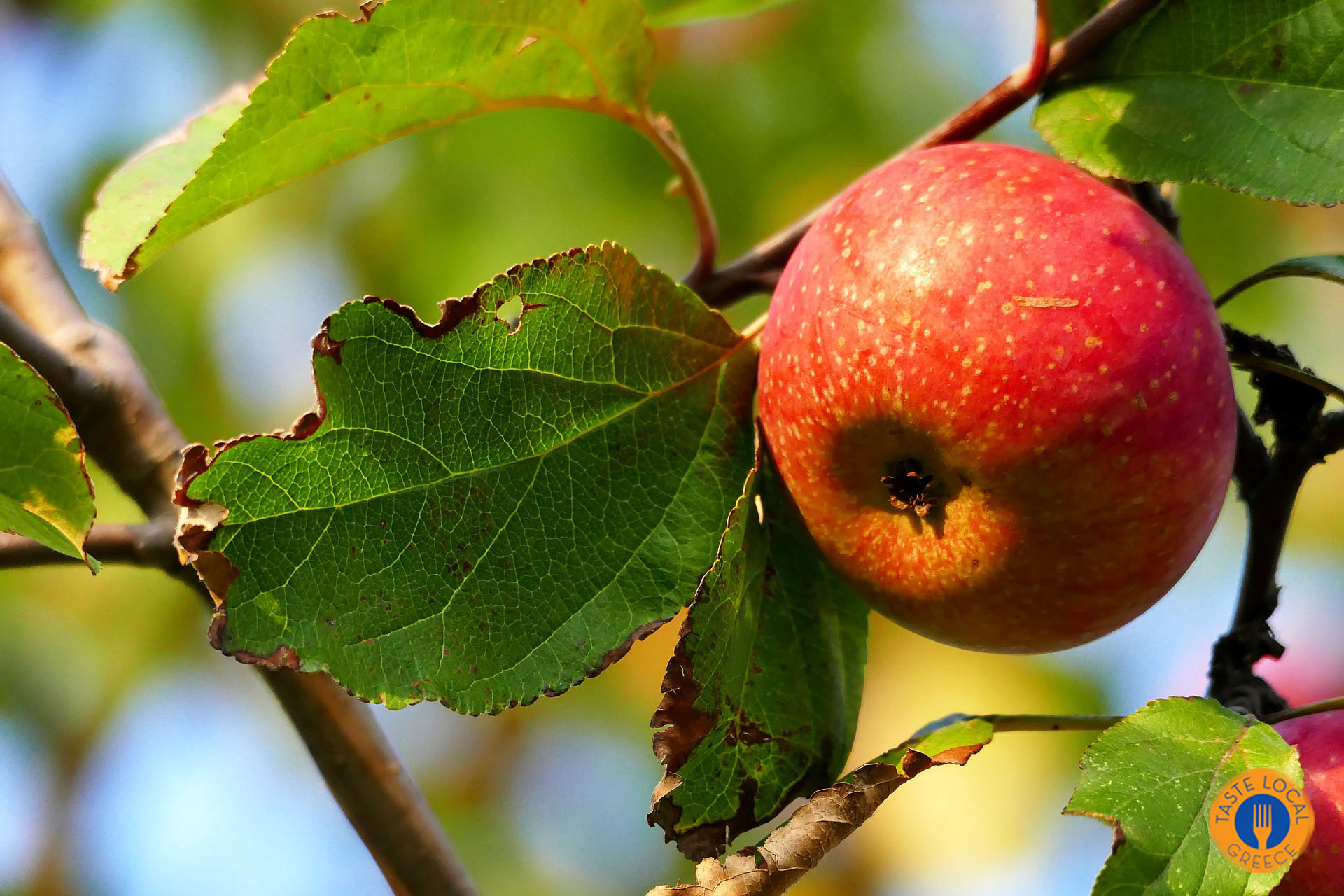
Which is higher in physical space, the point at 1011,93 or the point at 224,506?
the point at 1011,93

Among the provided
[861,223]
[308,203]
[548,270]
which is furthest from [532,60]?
[308,203]

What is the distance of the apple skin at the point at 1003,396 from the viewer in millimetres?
869

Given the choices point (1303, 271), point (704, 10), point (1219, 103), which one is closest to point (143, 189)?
point (704, 10)

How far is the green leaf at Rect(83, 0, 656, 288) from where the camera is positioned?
0.95m

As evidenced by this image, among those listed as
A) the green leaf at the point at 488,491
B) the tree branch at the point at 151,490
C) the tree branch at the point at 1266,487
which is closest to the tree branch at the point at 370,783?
the tree branch at the point at 151,490

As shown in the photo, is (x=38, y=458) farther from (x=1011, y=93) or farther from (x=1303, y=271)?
(x=1303, y=271)

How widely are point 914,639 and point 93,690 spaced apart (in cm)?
218

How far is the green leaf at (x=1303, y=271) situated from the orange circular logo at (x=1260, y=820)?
0.42 meters

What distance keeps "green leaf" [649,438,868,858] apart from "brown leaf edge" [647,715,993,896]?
8 centimetres

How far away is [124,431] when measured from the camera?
1.16m

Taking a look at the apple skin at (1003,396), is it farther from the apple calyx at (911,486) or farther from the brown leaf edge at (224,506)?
the brown leaf edge at (224,506)

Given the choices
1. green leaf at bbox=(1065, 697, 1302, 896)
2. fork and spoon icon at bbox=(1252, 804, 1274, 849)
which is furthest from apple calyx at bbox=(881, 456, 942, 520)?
fork and spoon icon at bbox=(1252, 804, 1274, 849)

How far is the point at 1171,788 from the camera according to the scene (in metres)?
0.88

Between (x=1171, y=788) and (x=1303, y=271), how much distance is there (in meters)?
0.52
